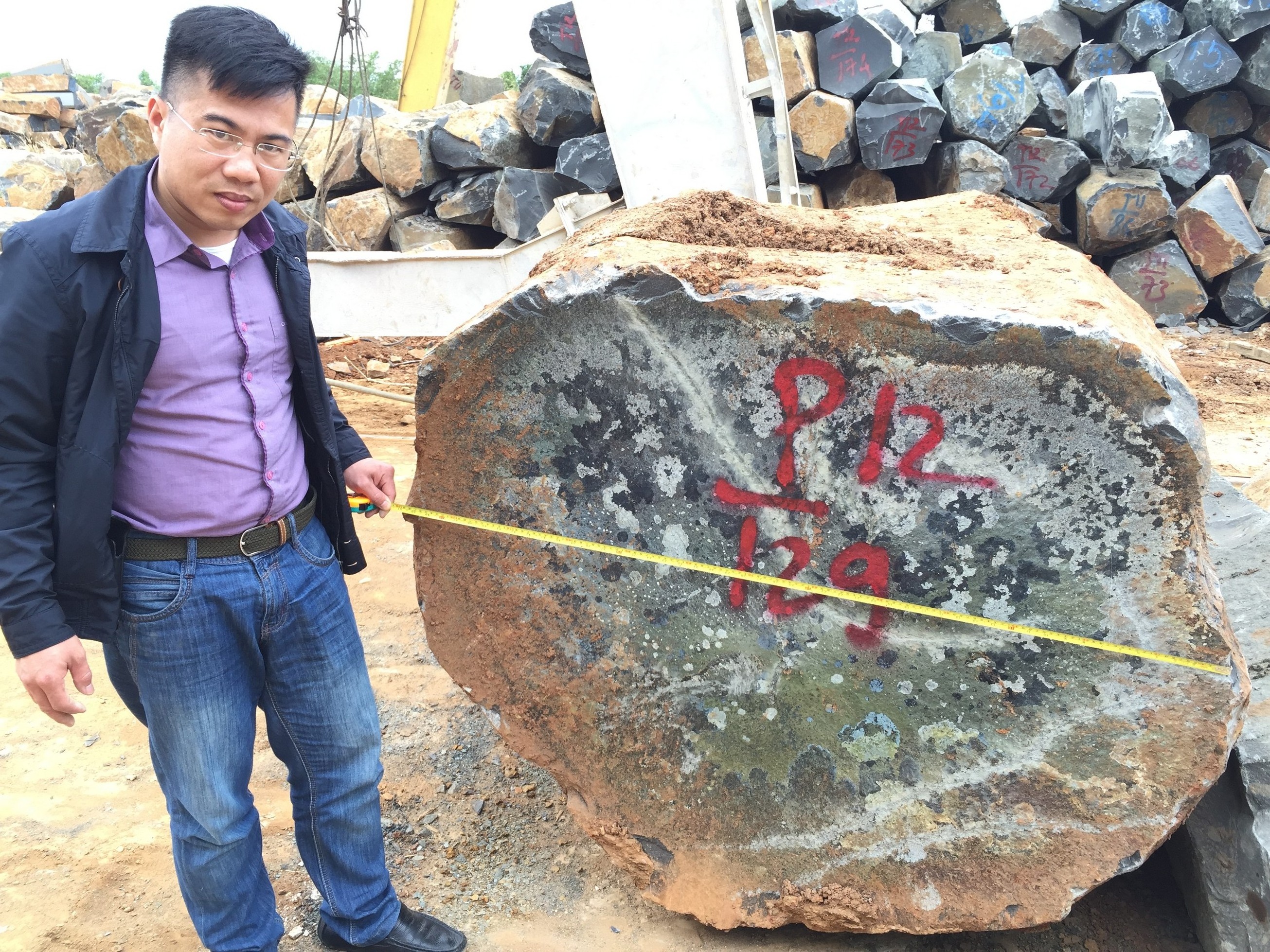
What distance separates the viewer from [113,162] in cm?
702

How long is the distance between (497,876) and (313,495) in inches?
37.8

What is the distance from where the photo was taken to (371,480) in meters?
1.91

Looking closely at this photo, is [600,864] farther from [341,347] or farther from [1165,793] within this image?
[341,347]

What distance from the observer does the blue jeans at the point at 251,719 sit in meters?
1.51

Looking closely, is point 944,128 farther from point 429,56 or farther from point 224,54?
point 224,54

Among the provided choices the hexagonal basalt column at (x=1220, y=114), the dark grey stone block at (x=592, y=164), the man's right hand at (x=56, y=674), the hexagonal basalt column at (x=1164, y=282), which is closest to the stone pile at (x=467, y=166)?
the dark grey stone block at (x=592, y=164)

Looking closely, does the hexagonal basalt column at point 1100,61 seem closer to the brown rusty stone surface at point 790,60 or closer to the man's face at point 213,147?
the brown rusty stone surface at point 790,60

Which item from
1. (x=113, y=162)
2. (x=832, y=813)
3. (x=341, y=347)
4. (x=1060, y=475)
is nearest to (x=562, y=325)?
(x=1060, y=475)

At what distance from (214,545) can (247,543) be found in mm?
50

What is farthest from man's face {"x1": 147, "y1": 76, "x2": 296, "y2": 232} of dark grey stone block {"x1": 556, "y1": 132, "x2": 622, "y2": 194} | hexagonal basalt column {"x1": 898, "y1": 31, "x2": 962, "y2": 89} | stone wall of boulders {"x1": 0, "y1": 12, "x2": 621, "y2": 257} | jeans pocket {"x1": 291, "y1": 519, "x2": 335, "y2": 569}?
hexagonal basalt column {"x1": 898, "y1": 31, "x2": 962, "y2": 89}

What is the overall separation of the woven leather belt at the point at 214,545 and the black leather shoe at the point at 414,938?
83 cm

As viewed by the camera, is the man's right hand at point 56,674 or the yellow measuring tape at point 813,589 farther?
the yellow measuring tape at point 813,589

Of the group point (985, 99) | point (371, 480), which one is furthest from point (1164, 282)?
point (371, 480)

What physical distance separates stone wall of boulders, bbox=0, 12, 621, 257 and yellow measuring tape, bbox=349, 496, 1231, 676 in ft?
14.8
